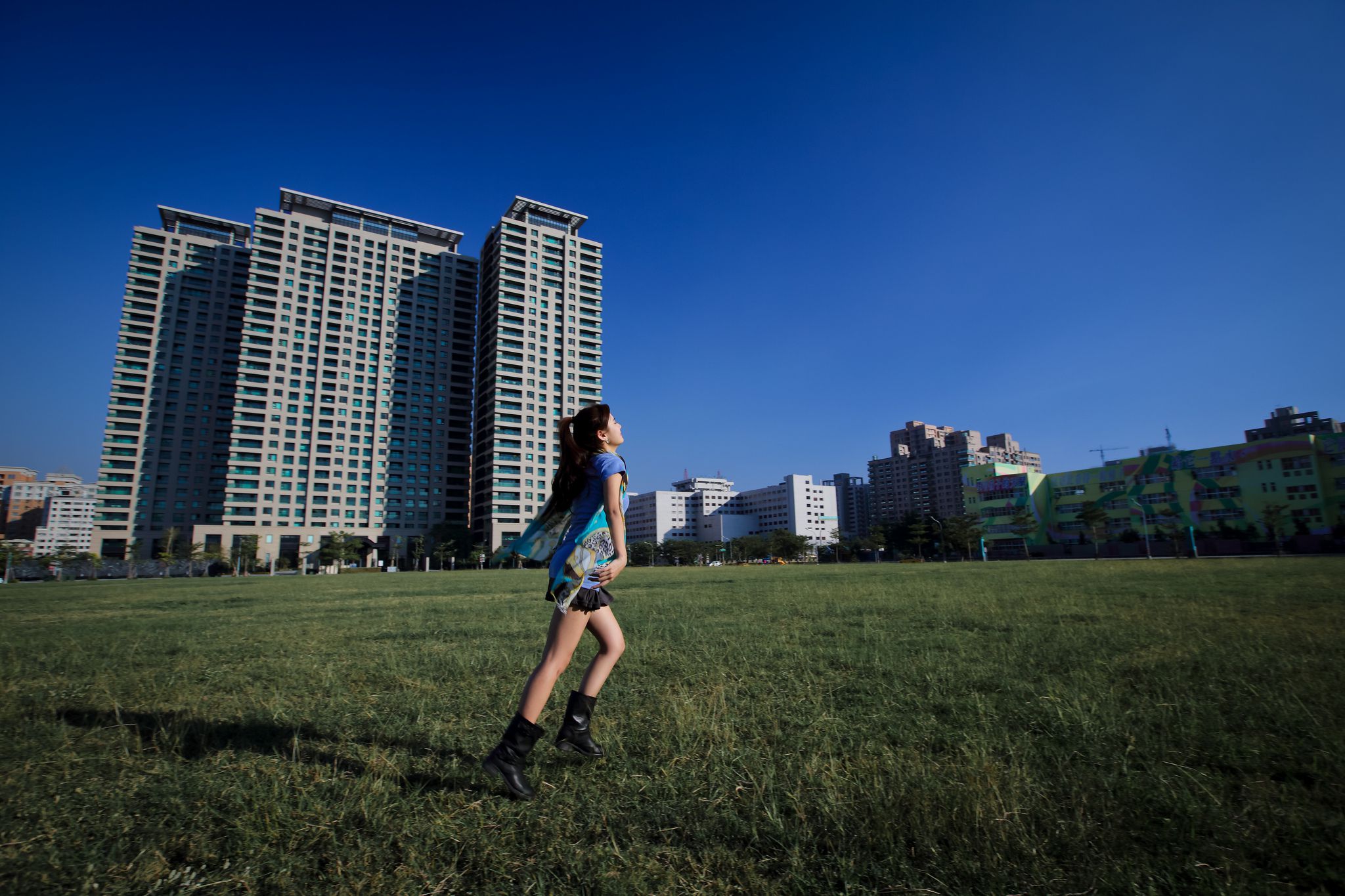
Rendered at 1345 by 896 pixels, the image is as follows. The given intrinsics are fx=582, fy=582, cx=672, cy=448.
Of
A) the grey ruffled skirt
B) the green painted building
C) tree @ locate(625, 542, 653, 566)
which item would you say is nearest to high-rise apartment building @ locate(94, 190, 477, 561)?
tree @ locate(625, 542, 653, 566)

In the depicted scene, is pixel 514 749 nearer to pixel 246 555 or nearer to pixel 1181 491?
pixel 246 555

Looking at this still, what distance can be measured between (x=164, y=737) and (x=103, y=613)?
50.7ft

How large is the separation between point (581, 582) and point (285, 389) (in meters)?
123

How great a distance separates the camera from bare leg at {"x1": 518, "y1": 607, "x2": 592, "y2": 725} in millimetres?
3467

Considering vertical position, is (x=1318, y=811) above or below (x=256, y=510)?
below

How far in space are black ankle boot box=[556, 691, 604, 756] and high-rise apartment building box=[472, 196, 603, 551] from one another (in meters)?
105

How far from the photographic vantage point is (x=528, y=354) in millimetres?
114938

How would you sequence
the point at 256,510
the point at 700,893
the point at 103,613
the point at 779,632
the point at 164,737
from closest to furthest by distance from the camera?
1. the point at 700,893
2. the point at 164,737
3. the point at 779,632
4. the point at 103,613
5. the point at 256,510

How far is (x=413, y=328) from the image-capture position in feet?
390

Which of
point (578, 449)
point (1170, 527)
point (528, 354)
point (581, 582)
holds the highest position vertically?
A: point (528, 354)

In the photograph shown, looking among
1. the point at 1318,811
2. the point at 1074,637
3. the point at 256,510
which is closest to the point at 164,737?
the point at 1318,811

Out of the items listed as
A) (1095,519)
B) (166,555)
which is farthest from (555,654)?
(166,555)

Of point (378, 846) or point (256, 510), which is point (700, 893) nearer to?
point (378, 846)

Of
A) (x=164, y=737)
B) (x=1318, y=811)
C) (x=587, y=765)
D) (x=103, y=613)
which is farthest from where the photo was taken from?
(x=103, y=613)
